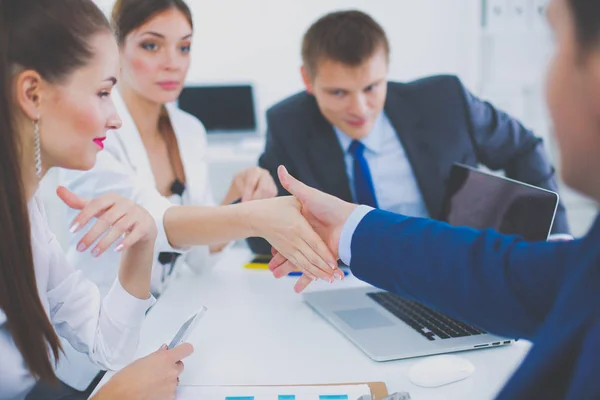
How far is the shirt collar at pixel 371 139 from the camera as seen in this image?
6.15 ft

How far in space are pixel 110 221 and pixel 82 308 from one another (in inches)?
8.5

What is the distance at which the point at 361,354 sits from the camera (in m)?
1.08

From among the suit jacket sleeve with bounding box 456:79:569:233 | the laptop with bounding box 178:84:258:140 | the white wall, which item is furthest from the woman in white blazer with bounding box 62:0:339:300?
the white wall

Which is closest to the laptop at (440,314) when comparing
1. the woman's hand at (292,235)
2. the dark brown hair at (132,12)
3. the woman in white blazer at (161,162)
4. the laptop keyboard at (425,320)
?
the laptop keyboard at (425,320)

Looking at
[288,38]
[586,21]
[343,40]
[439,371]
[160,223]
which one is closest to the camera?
[586,21]

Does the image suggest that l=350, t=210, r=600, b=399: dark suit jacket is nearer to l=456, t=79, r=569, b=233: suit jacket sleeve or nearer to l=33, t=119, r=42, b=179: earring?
l=33, t=119, r=42, b=179: earring

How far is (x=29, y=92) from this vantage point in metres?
0.92

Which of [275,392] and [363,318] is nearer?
[275,392]

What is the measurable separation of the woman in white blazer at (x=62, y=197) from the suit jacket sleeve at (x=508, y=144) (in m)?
1.19

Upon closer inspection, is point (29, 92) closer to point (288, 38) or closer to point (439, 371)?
point (439, 371)

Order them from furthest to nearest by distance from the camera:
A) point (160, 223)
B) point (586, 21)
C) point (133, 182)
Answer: point (133, 182) < point (160, 223) < point (586, 21)

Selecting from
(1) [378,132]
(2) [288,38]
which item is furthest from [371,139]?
(2) [288,38]

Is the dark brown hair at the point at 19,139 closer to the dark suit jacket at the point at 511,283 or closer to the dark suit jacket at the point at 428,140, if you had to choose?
the dark suit jacket at the point at 511,283

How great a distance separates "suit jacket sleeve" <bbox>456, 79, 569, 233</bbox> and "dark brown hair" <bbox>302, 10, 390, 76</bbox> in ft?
1.13
